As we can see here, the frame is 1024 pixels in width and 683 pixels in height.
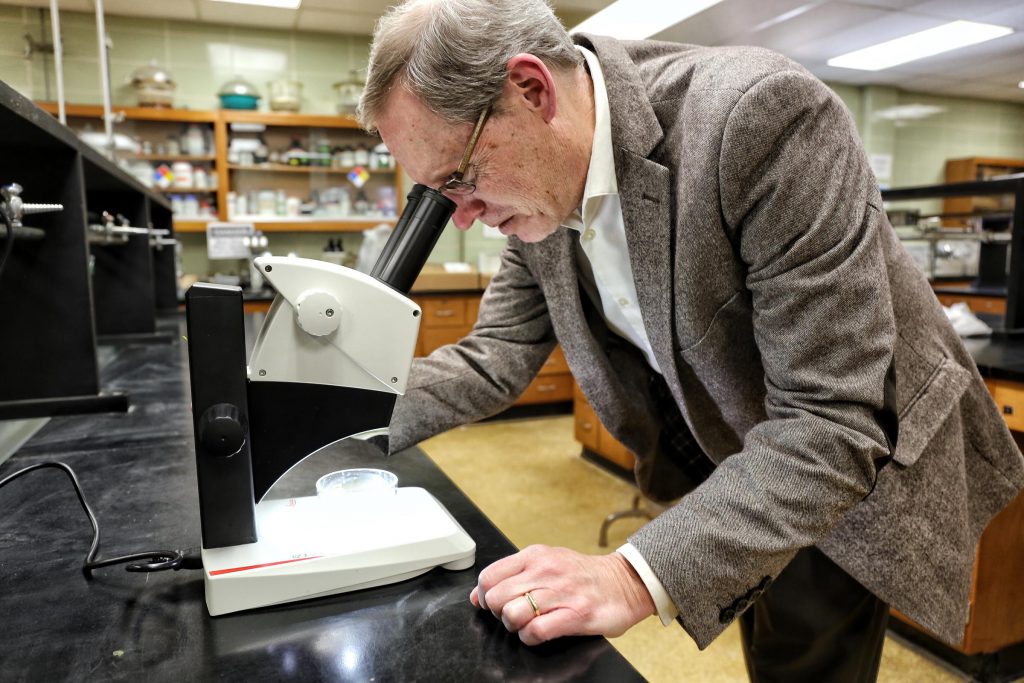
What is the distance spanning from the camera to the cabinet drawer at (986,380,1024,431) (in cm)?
160

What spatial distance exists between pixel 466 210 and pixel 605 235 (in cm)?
19

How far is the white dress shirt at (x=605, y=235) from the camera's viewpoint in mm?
839

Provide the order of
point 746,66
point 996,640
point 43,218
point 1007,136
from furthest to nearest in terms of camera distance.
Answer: point 1007,136 < point 996,640 < point 43,218 < point 746,66

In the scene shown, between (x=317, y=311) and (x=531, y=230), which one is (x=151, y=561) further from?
(x=531, y=230)

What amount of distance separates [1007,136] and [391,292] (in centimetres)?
864

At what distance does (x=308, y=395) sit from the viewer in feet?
2.08

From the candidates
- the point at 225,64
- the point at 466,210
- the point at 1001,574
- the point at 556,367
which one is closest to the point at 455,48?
the point at 466,210

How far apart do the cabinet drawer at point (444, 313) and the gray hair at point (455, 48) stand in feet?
10.9

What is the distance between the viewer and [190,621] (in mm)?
567

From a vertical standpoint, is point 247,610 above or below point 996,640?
above

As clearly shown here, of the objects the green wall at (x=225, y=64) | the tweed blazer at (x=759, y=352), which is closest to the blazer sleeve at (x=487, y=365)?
the tweed blazer at (x=759, y=352)

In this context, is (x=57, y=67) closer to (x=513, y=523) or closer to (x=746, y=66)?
(x=746, y=66)

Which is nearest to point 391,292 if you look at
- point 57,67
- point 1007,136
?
point 57,67

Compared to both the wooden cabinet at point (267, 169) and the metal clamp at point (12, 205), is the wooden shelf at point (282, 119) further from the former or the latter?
the metal clamp at point (12, 205)
